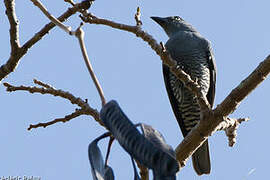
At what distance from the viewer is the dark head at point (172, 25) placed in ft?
23.1

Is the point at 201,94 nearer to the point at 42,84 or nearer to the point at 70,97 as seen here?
the point at 70,97

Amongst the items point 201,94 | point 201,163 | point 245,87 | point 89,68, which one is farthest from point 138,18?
point 201,163

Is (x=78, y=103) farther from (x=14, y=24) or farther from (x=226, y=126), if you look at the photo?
(x=226, y=126)

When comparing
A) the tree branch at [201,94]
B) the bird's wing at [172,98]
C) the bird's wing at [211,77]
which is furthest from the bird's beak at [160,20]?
the tree branch at [201,94]

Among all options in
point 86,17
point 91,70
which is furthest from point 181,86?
point 91,70

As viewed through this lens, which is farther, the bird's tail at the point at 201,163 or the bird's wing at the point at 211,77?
the bird's wing at the point at 211,77

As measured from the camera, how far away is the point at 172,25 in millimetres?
7098

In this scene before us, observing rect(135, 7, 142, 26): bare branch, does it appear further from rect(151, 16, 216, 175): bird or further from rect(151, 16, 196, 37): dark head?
rect(151, 16, 196, 37): dark head

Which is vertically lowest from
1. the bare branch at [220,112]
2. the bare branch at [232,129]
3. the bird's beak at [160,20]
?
the bare branch at [220,112]

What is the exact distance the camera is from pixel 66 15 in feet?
8.27

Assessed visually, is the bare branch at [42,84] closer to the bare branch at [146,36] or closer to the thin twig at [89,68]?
the bare branch at [146,36]

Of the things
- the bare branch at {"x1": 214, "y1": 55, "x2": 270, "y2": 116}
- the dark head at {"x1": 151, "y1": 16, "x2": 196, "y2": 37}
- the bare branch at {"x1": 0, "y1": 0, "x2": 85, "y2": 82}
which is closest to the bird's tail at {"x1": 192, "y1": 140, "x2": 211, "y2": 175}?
the dark head at {"x1": 151, "y1": 16, "x2": 196, "y2": 37}

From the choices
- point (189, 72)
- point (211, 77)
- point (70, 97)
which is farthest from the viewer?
point (189, 72)

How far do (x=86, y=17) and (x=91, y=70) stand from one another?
1448 mm
